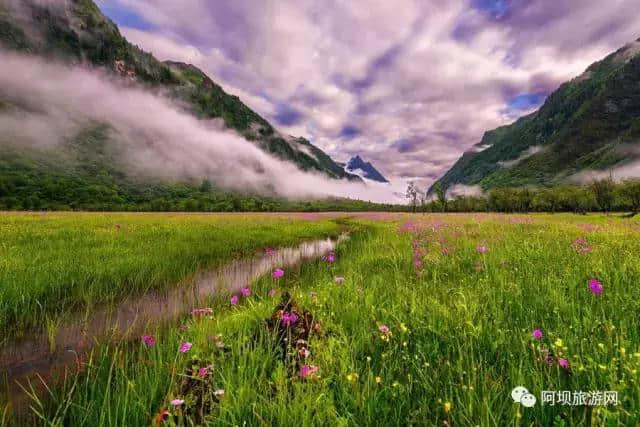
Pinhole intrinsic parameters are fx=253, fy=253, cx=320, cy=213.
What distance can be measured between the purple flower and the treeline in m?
79.6

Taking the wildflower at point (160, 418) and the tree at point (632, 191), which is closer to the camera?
the wildflower at point (160, 418)

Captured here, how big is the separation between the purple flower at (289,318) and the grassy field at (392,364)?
0.8 inches

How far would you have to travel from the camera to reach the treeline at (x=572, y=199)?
60.9 m

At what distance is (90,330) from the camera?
13.5 ft

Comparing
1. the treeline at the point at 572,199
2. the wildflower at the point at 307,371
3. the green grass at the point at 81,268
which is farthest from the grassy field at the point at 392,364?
the treeline at the point at 572,199

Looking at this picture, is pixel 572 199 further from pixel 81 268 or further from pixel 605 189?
pixel 81 268

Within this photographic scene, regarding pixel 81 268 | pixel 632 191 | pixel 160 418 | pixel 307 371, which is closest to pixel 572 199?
pixel 632 191

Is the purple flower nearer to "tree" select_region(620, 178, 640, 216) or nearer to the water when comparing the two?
the water

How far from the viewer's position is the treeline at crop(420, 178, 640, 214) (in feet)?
200

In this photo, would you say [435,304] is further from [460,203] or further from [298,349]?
[460,203]

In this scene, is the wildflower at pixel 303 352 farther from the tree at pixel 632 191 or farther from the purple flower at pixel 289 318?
the tree at pixel 632 191

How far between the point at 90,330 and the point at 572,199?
123 meters

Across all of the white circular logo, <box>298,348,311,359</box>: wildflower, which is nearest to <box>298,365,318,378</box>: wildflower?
<box>298,348,311,359</box>: wildflower

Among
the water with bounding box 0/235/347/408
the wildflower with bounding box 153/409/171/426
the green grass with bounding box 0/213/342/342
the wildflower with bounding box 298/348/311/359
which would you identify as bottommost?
the water with bounding box 0/235/347/408
